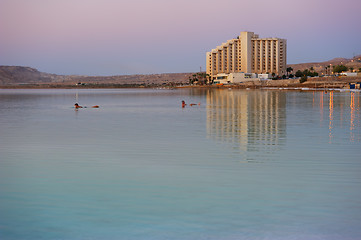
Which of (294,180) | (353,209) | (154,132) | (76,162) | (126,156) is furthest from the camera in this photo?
(154,132)

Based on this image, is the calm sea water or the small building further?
the small building

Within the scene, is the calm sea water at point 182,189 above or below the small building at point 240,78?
below

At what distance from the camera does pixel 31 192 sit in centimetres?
988

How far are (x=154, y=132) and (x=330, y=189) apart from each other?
14.1m

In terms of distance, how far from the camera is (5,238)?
6.96 metres

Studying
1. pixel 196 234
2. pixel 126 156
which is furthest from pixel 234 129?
pixel 196 234

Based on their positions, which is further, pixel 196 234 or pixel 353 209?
pixel 353 209

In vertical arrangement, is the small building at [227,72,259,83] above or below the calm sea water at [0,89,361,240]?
above

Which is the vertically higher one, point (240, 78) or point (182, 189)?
point (240, 78)

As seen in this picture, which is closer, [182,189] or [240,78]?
[182,189]

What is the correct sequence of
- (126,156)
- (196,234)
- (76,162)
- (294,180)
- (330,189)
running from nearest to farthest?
(196,234) → (330,189) → (294,180) → (76,162) → (126,156)

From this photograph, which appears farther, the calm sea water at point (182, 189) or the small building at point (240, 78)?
the small building at point (240, 78)

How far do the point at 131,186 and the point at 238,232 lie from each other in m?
3.94

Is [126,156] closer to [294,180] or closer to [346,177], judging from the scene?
→ [294,180]
